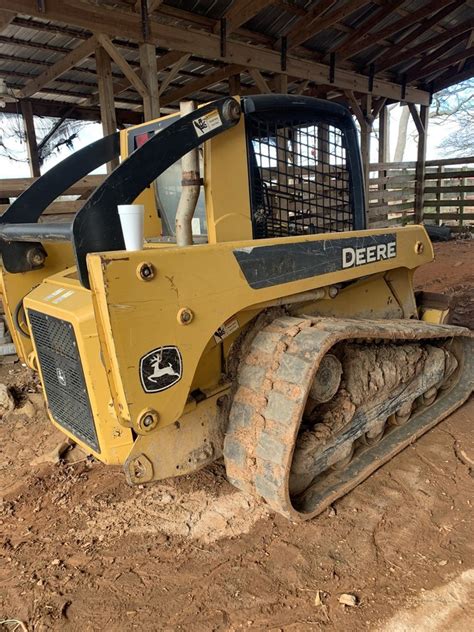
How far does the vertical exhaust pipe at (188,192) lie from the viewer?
2.14 m

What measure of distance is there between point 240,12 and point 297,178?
5.13 meters

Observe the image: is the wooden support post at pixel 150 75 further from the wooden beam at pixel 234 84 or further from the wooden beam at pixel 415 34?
the wooden beam at pixel 415 34

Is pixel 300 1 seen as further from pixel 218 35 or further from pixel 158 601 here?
pixel 158 601

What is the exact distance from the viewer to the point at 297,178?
2.66 m

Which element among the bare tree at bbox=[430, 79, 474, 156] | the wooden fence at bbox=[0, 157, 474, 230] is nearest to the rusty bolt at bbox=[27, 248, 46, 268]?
the wooden fence at bbox=[0, 157, 474, 230]

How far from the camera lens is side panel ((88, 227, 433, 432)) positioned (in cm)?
176

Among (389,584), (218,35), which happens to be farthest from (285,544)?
(218,35)

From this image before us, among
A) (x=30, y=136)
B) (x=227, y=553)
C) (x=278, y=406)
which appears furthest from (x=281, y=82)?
(x=227, y=553)

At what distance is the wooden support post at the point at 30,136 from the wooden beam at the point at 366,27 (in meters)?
6.46

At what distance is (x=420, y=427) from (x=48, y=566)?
2.35 meters

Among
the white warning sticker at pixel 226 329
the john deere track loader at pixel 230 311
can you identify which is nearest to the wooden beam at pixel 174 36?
the john deere track loader at pixel 230 311

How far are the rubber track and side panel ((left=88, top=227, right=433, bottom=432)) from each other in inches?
10.5

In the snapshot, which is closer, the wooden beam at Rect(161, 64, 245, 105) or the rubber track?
the rubber track

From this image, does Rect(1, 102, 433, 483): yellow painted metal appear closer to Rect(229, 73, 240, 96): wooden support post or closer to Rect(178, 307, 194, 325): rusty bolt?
Rect(178, 307, 194, 325): rusty bolt
